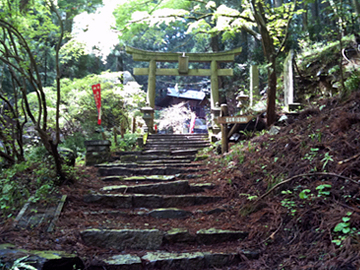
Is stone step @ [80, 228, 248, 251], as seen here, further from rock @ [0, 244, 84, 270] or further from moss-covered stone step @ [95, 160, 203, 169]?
moss-covered stone step @ [95, 160, 203, 169]

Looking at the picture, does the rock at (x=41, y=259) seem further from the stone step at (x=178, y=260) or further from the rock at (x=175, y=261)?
the rock at (x=175, y=261)

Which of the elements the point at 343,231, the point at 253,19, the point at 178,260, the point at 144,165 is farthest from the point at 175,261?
the point at 253,19

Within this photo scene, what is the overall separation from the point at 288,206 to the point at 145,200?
6.75 ft

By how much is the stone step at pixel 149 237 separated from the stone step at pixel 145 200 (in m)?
0.93

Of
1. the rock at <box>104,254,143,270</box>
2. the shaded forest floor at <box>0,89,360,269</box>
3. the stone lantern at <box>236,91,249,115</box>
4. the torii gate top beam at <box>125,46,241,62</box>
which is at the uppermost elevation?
the torii gate top beam at <box>125,46,241,62</box>

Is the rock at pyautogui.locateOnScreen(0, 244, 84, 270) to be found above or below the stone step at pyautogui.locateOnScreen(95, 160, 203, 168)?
above

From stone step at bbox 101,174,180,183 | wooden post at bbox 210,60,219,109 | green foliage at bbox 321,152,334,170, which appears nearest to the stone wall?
stone step at bbox 101,174,180,183

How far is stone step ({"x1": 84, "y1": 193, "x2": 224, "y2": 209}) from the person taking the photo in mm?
4043

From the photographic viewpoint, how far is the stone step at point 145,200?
4043 millimetres

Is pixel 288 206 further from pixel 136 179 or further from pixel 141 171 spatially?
pixel 141 171

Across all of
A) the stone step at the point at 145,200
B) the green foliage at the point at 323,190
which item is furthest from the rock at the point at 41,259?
the green foliage at the point at 323,190

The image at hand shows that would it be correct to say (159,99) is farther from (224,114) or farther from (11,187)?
(11,187)

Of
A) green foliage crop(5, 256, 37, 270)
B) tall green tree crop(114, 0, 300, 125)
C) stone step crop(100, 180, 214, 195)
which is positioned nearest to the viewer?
green foliage crop(5, 256, 37, 270)

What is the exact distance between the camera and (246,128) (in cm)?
696
